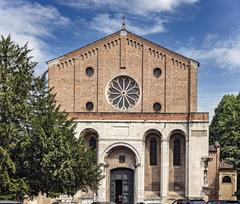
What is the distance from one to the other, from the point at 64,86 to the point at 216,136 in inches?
1001

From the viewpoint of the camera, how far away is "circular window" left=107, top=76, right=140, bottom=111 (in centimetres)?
4712

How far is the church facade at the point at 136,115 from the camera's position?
45188mm

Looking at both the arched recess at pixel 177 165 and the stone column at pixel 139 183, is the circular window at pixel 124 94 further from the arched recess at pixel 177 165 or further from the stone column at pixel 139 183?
the stone column at pixel 139 183

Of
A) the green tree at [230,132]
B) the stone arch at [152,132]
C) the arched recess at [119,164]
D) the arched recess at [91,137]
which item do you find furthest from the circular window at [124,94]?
the green tree at [230,132]

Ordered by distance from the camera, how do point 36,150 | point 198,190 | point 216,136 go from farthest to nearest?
point 216,136 < point 198,190 < point 36,150

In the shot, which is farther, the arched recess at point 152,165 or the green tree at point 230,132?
the green tree at point 230,132

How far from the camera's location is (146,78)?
1853 inches

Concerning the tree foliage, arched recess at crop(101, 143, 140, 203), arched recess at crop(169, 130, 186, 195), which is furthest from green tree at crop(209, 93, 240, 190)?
the tree foliage

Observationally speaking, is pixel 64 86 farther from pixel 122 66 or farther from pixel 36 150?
pixel 36 150

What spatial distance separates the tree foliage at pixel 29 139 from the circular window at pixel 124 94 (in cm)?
1239

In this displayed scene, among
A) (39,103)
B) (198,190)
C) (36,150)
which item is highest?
(39,103)

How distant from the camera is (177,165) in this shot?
150 feet

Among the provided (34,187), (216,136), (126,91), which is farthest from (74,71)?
(216,136)

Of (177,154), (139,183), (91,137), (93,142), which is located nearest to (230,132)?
(177,154)
